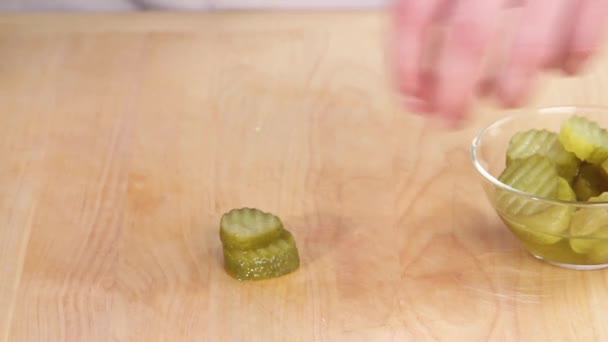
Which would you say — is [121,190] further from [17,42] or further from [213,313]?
[17,42]

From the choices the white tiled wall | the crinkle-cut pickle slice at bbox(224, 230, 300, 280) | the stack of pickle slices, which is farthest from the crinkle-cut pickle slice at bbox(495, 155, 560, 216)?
the white tiled wall

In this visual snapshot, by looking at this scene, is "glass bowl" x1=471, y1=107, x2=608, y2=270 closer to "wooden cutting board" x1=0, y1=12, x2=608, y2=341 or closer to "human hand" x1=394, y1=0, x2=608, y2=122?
"wooden cutting board" x1=0, y1=12, x2=608, y2=341

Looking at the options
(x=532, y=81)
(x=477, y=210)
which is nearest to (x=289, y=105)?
(x=477, y=210)

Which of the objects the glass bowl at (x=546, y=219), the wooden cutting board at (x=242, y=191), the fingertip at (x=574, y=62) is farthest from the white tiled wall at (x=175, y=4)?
the fingertip at (x=574, y=62)

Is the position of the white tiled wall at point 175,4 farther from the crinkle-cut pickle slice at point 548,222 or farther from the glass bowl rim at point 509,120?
the crinkle-cut pickle slice at point 548,222

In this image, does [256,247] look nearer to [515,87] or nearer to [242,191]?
[242,191]

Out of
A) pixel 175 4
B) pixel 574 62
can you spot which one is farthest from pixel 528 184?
pixel 175 4
